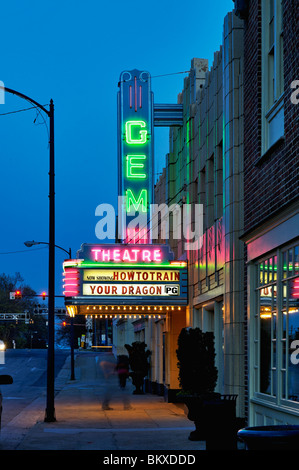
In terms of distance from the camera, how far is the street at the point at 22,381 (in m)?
29.4

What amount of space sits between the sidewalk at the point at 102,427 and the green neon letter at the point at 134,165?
7.50 metres

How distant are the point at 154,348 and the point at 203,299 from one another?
1532 centimetres

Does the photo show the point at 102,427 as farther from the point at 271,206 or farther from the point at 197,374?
the point at 271,206

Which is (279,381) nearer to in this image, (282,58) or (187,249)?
(282,58)

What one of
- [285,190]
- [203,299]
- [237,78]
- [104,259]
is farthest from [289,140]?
[104,259]

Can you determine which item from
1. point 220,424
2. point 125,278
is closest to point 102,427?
point 125,278

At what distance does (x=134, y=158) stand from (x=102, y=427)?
879 cm

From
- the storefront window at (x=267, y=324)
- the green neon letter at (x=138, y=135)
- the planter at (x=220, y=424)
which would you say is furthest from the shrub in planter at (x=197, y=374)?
the green neon letter at (x=138, y=135)

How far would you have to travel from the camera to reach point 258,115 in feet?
47.1

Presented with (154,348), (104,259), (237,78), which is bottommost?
(154,348)

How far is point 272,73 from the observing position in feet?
45.6

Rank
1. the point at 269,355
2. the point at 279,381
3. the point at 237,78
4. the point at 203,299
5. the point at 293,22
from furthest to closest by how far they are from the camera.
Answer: the point at 203,299
the point at 237,78
the point at 269,355
the point at 279,381
the point at 293,22

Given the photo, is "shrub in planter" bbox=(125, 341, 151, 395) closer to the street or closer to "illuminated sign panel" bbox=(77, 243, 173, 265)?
the street

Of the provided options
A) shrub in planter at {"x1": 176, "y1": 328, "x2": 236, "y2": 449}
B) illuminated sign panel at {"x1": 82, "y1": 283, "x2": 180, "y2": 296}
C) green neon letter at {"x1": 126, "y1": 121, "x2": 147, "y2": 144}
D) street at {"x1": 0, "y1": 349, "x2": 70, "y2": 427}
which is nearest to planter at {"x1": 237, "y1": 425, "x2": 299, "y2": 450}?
shrub in planter at {"x1": 176, "y1": 328, "x2": 236, "y2": 449}
